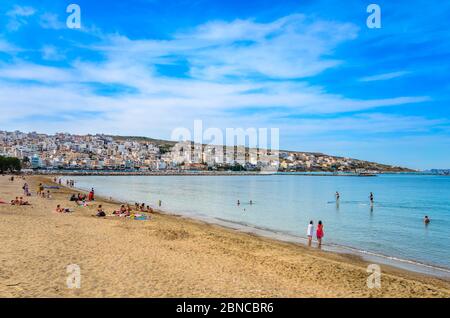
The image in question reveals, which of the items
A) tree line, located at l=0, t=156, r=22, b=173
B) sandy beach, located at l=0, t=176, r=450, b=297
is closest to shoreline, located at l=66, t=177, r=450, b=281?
sandy beach, located at l=0, t=176, r=450, b=297

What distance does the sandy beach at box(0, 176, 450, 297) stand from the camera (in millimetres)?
9648

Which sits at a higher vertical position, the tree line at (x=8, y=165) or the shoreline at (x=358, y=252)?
the tree line at (x=8, y=165)

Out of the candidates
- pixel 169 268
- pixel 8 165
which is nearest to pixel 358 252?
pixel 169 268

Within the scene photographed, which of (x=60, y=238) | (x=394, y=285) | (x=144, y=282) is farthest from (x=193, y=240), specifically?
(x=394, y=285)

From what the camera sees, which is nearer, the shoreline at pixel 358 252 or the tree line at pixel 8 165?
the shoreline at pixel 358 252

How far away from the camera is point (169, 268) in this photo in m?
12.0

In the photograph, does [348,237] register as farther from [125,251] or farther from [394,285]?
[125,251]

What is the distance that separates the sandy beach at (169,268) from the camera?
31.7ft

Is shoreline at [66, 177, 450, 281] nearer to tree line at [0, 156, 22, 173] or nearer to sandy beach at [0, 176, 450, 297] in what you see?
sandy beach at [0, 176, 450, 297]

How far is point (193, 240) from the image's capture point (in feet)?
58.5

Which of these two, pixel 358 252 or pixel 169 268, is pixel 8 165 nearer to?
pixel 358 252

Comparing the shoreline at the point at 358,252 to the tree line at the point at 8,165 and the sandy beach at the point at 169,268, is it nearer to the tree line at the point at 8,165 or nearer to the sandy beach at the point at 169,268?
the sandy beach at the point at 169,268

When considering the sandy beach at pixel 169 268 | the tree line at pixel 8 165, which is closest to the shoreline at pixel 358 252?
the sandy beach at pixel 169 268

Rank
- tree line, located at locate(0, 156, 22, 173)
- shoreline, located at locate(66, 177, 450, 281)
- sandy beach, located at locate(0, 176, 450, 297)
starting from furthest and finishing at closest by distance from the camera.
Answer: tree line, located at locate(0, 156, 22, 173) < shoreline, located at locate(66, 177, 450, 281) < sandy beach, located at locate(0, 176, 450, 297)
